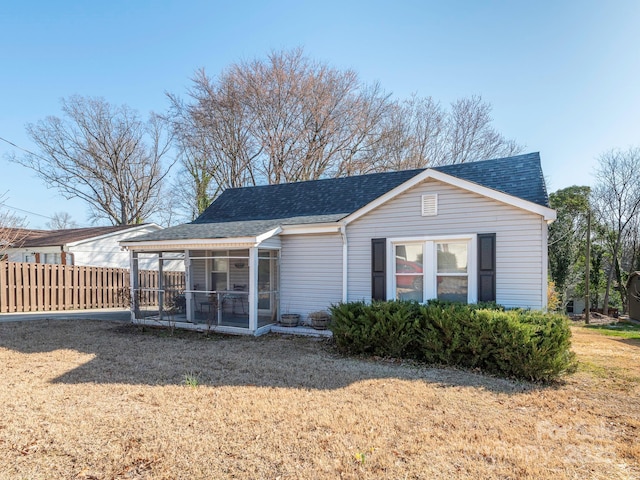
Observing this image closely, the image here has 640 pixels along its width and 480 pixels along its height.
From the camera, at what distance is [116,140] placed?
Answer: 27203mm

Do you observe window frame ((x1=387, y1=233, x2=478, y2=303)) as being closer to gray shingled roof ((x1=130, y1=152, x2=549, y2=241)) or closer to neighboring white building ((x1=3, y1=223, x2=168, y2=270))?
gray shingled roof ((x1=130, y1=152, x2=549, y2=241))

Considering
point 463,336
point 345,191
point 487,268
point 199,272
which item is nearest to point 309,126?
point 345,191

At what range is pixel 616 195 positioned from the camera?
70.5ft

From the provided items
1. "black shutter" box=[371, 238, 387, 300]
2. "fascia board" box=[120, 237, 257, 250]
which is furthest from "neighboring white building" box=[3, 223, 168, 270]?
"black shutter" box=[371, 238, 387, 300]

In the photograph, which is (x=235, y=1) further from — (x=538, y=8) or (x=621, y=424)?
(x=621, y=424)

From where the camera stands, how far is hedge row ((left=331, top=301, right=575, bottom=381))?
5.57m

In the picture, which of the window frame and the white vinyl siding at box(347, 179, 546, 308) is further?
the window frame

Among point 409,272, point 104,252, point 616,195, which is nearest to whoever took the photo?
point 409,272

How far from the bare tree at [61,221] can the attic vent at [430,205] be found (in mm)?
37929

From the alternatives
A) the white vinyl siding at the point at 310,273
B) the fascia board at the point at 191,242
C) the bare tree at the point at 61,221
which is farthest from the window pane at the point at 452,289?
the bare tree at the point at 61,221

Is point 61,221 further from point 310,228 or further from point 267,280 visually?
point 310,228

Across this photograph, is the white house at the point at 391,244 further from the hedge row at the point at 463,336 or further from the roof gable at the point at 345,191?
the hedge row at the point at 463,336

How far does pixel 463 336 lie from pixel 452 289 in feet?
5.64

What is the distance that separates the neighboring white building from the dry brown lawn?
12317 mm
